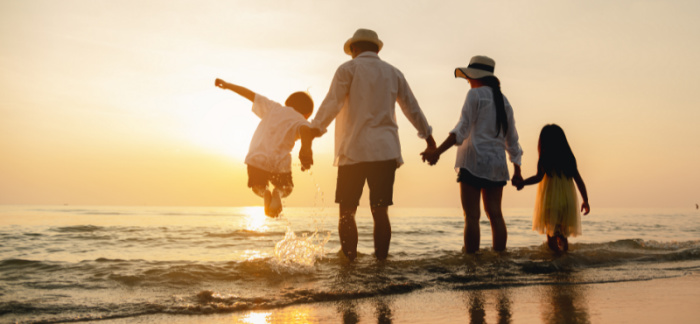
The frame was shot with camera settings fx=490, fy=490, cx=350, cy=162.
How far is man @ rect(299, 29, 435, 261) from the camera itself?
495cm

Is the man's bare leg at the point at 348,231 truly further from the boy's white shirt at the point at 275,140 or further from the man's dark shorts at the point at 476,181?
the man's dark shorts at the point at 476,181

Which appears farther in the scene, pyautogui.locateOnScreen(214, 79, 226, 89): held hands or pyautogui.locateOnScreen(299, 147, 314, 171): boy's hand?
pyautogui.locateOnScreen(214, 79, 226, 89): held hands

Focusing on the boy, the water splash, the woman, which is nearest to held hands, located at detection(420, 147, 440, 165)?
the woman

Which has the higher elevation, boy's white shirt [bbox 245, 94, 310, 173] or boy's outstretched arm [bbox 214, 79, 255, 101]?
boy's outstretched arm [bbox 214, 79, 255, 101]

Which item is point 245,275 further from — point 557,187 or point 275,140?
point 557,187

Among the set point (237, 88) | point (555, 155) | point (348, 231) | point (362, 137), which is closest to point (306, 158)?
point (362, 137)

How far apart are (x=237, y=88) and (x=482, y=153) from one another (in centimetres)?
292

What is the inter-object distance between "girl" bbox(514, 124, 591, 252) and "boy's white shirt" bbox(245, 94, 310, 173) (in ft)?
10.1

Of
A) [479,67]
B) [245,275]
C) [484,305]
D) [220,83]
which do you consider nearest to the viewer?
[484,305]

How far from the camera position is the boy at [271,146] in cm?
559

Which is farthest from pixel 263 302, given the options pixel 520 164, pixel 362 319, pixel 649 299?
pixel 520 164

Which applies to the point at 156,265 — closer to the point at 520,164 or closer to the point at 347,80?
the point at 347,80

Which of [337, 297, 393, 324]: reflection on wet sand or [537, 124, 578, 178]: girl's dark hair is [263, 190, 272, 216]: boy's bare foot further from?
[537, 124, 578, 178]: girl's dark hair

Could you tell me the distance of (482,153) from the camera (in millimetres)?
5477
